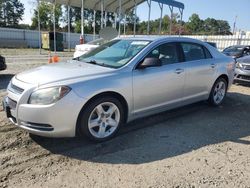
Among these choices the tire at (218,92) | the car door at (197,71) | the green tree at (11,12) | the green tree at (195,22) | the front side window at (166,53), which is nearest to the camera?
the front side window at (166,53)

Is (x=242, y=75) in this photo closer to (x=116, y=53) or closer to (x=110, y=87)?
(x=116, y=53)

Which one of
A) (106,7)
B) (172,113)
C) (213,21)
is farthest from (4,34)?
(213,21)

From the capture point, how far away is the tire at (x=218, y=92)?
6.29 metres

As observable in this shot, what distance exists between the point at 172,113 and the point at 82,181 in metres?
3.03

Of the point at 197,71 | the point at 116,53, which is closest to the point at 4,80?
the point at 116,53

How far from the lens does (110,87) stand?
4094 mm

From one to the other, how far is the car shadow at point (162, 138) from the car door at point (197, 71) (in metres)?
0.47

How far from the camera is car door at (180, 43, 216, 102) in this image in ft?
17.9

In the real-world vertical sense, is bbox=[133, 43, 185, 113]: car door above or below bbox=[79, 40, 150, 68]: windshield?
below

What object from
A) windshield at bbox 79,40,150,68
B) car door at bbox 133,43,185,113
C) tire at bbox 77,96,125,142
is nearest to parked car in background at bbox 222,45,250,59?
car door at bbox 133,43,185,113

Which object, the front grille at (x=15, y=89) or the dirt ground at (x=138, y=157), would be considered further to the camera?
the front grille at (x=15, y=89)

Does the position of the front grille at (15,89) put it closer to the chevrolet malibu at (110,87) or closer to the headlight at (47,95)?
the chevrolet malibu at (110,87)

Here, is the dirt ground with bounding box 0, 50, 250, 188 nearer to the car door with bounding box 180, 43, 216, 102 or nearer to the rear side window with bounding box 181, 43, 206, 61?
the car door with bounding box 180, 43, 216, 102

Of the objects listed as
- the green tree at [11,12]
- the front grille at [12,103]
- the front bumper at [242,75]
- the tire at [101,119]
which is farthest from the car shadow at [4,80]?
the green tree at [11,12]
